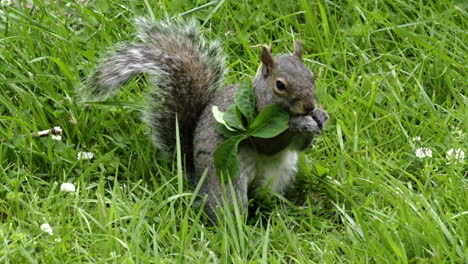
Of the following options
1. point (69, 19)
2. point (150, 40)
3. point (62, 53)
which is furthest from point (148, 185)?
point (69, 19)

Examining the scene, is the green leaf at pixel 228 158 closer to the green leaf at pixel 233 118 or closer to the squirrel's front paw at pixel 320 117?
the green leaf at pixel 233 118


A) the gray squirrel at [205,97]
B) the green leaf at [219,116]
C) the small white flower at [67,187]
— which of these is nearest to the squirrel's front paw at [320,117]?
the gray squirrel at [205,97]

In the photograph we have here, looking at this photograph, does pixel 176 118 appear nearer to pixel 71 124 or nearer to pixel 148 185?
pixel 148 185

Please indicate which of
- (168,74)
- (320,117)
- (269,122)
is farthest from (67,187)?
(320,117)

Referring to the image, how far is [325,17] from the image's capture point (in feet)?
11.0

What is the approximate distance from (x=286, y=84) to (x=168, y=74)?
1.27 ft

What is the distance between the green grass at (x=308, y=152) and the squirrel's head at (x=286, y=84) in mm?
284

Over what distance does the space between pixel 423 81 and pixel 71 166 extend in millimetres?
1202

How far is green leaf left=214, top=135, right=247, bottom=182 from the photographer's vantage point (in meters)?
2.62

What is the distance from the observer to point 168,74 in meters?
2.79

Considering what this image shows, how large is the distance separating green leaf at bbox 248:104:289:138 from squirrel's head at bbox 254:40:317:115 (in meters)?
0.02

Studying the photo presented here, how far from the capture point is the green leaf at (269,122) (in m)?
2.60

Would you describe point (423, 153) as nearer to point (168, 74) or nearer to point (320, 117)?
point (320, 117)

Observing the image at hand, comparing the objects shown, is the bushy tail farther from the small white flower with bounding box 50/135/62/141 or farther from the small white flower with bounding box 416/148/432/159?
the small white flower with bounding box 416/148/432/159
